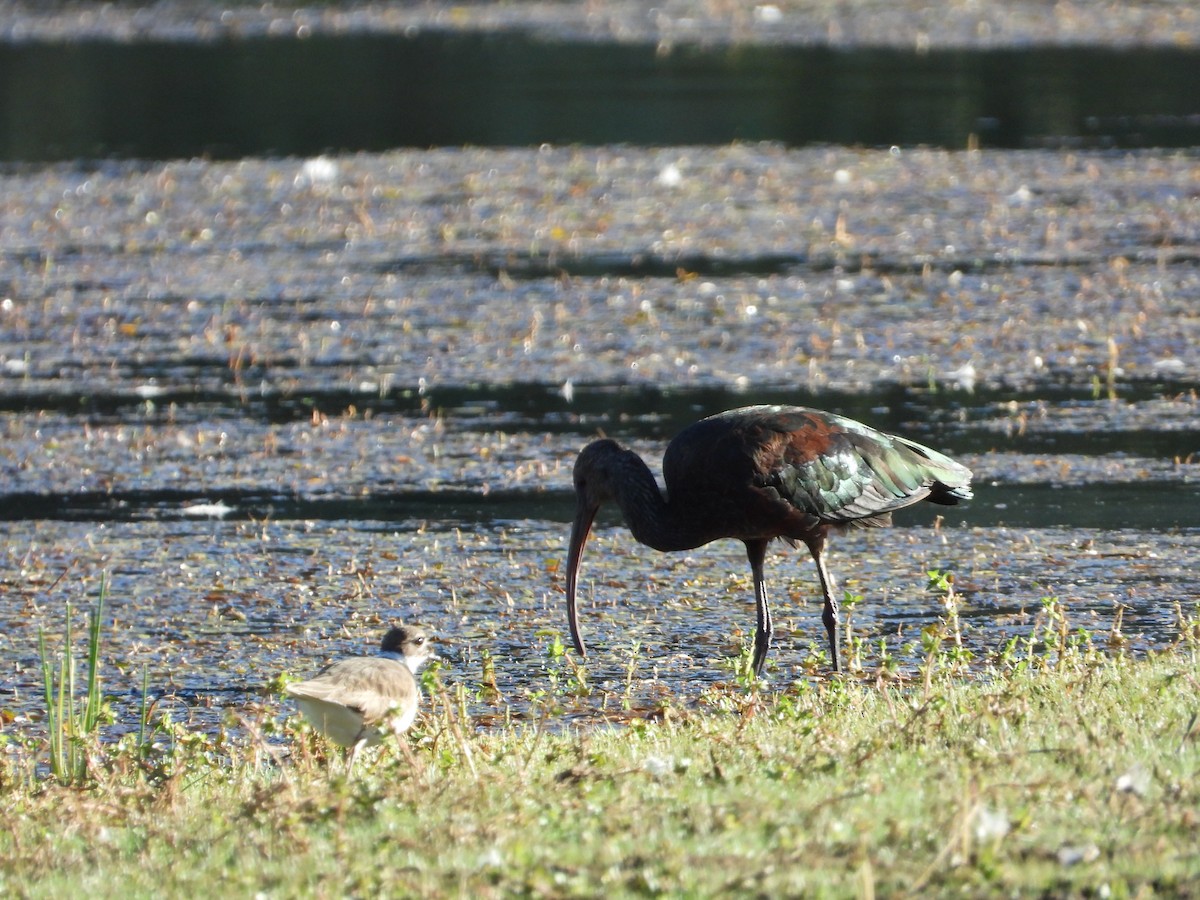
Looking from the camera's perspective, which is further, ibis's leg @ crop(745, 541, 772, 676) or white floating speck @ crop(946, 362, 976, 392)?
white floating speck @ crop(946, 362, 976, 392)

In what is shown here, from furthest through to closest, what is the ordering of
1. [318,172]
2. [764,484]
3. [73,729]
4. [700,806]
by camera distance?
[318,172] → [764,484] → [73,729] → [700,806]

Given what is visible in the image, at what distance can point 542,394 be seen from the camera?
12.3 metres

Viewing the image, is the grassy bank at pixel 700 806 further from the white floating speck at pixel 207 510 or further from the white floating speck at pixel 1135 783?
the white floating speck at pixel 207 510

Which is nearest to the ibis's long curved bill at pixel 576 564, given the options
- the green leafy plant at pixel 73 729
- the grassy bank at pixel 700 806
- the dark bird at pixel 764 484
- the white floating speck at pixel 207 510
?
the dark bird at pixel 764 484

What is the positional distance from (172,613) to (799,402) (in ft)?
13.9

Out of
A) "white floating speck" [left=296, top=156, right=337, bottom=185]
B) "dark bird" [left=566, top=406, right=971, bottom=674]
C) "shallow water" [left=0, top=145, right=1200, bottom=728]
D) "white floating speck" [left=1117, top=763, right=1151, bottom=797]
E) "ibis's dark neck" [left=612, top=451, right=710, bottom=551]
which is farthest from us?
"white floating speck" [left=296, top=156, right=337, bottom=185]

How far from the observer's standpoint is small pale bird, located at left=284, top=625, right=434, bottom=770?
609 cm

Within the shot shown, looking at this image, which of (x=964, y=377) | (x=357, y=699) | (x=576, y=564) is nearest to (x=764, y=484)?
(x=576, y=564)

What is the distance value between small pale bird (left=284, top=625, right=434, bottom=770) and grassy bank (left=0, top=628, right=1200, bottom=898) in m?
0.11

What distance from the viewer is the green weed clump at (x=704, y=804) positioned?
450 centimetres

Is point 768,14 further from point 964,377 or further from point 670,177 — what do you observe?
point 964,377

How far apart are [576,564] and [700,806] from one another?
3032mm

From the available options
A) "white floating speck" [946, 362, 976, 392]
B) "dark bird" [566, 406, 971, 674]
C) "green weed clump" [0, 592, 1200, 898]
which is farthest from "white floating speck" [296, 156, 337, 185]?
"green weed clump" [0, 592, 1200, 898]

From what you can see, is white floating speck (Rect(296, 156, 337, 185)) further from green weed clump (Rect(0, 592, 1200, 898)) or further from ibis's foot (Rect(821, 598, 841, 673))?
green weed clump (Rect(0, 592, 1200, 898))
